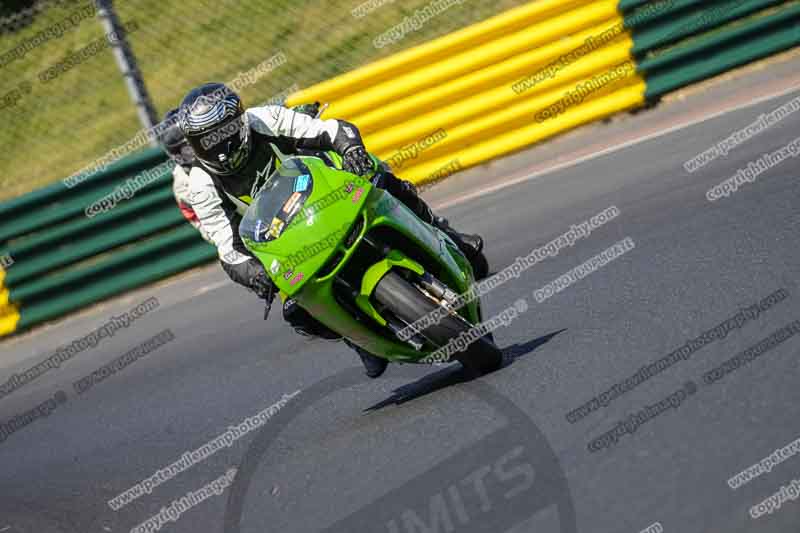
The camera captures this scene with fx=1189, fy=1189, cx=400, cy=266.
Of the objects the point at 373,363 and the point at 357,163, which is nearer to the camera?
the point at 357,163

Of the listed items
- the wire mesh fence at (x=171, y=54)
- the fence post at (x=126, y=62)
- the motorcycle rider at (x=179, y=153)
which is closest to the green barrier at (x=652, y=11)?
the wire mesh fence at (x=171, y=54)

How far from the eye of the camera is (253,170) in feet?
21.2

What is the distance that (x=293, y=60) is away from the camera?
13.6 meters

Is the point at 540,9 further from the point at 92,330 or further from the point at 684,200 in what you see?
the point at 92,330

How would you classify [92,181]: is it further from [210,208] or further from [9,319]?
[210,208]

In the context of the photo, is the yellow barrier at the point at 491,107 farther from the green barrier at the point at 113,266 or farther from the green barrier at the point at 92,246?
the green barrier at the point at 92,246

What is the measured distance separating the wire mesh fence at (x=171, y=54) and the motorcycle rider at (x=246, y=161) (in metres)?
5.73

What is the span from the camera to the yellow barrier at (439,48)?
10836 mm

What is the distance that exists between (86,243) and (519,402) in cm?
705

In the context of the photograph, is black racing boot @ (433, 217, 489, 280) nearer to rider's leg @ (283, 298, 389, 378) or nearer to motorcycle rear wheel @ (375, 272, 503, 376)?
rider's leg @ (283, 298, 389, 378)

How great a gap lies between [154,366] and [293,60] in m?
5.44

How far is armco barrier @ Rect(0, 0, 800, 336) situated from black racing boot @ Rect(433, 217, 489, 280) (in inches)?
137

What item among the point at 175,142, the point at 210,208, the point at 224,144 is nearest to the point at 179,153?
the point at 175,142

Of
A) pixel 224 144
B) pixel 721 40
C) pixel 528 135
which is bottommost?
pixel 528 135
